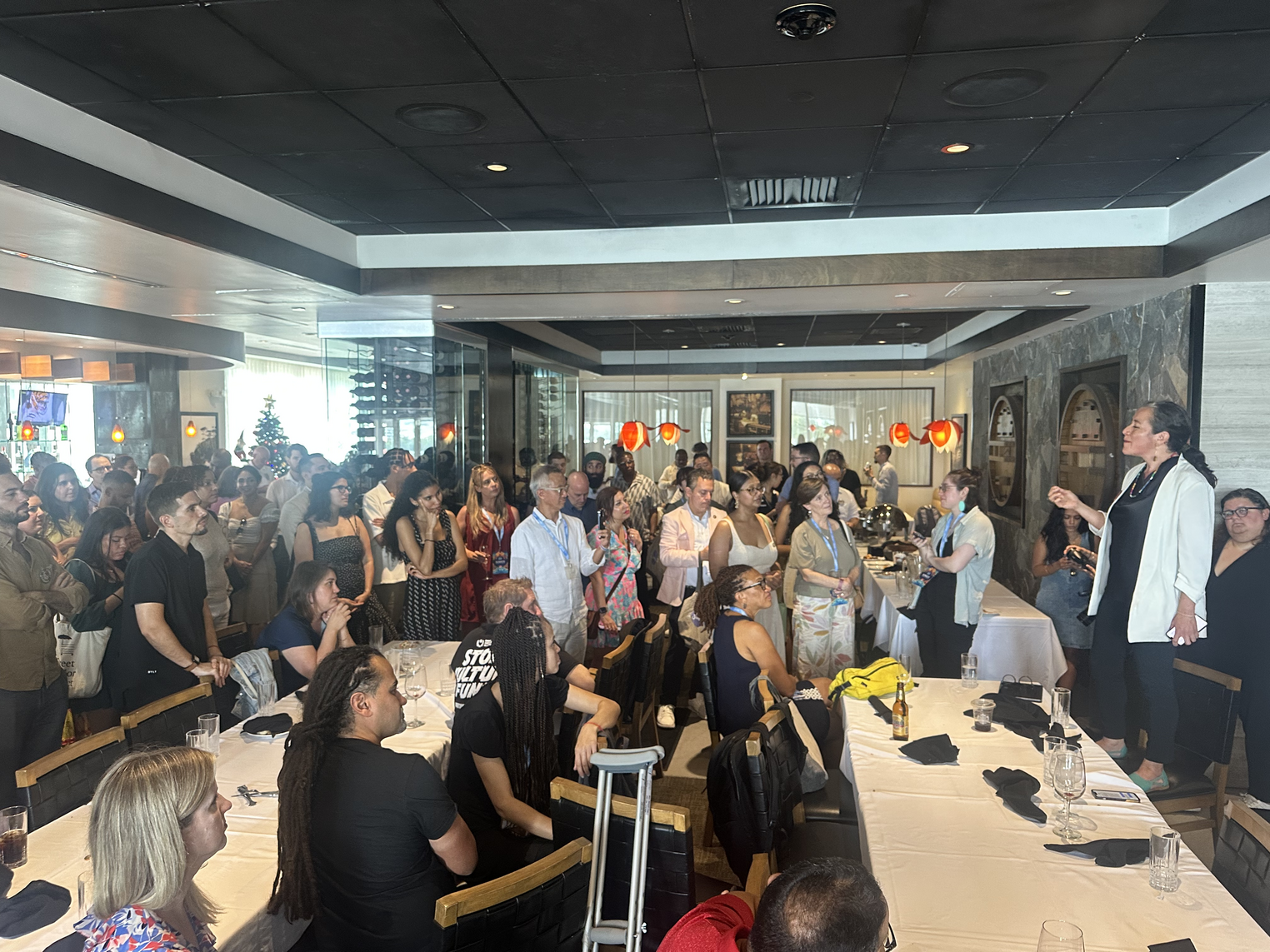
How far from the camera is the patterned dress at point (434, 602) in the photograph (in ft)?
18.2

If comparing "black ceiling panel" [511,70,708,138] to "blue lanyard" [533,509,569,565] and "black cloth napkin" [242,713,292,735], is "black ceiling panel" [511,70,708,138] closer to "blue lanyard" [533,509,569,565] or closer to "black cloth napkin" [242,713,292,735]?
"blue lanyard" [533,509,569,565]

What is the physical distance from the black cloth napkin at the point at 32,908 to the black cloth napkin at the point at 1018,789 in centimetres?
256

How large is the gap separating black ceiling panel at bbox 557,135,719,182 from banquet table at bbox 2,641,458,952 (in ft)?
9.23

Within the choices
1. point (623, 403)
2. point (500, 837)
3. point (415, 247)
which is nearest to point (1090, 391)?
point (415, 247)

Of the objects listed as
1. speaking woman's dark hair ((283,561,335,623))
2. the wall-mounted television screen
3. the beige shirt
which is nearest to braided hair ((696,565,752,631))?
Answer: speaking woman's dark hair ((283,561,335,623))

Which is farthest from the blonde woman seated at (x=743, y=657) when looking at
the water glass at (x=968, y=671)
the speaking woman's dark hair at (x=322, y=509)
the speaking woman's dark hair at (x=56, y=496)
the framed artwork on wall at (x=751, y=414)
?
the framed artwork on wall at (x=751, y=414)

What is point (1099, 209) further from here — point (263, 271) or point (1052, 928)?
point (263, 271)

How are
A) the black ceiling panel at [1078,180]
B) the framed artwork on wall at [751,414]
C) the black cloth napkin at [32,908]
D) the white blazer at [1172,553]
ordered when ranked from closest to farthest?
the black cloth napkin at [32,908], the white blazer at [1172,553], the black ceiling panel at [1078,180], the framed artwork on wall at [751,414]

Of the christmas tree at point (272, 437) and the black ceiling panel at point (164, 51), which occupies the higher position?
the black ceiling panel at point (164, 51)

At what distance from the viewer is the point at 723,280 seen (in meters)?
5.77

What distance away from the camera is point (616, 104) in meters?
3.51

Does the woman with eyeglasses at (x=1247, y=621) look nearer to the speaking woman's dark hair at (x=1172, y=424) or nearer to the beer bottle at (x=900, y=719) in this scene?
the speaking woman's dark hair at (x=1172, y=424)

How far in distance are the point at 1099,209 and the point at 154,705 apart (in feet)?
18.8

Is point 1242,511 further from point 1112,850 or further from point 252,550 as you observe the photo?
point 252,550
